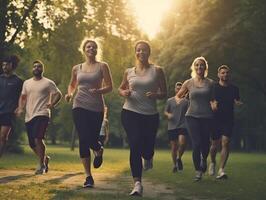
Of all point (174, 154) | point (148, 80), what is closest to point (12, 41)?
point (174, 154)

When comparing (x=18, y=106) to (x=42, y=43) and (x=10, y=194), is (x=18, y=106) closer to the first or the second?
(x=10, y=194)

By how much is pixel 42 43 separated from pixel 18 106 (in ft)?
44.5

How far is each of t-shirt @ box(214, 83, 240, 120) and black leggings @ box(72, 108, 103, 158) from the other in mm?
3454

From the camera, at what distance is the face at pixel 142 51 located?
8.31 m

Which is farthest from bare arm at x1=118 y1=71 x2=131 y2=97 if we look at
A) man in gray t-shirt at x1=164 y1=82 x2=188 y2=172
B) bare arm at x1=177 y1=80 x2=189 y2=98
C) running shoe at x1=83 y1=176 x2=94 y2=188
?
man in gray t-shirt at x1=164 y1=82 x2=188 y2=172

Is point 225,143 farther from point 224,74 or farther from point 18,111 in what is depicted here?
point 18,111

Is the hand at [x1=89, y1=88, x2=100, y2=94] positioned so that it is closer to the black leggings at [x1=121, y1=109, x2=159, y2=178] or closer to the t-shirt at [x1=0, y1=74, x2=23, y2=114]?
the black leggings at [x1=121, y1=109, x2=159, y2=178]

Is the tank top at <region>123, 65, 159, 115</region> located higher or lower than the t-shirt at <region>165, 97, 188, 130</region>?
lower

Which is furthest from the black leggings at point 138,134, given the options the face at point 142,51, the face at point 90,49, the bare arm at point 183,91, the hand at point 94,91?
the bare arm at point 183,91

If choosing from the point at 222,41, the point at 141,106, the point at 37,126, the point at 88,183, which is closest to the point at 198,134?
the point at 141,106

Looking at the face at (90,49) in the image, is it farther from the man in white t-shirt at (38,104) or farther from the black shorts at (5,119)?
the black shorts at (5,119)

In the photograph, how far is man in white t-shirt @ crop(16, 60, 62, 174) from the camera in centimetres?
1095

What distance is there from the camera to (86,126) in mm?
8797

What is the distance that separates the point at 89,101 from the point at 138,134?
3.57 feet
